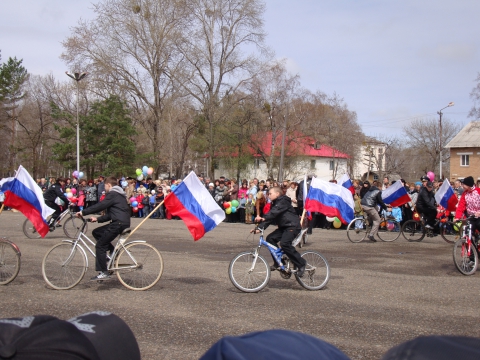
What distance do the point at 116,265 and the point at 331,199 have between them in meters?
5.82

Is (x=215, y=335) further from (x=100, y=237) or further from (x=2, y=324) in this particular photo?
(x=2, y=324)

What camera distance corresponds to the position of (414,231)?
17.2 meters

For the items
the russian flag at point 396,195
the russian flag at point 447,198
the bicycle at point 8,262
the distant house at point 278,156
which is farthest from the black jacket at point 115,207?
the distant house at point 278,156

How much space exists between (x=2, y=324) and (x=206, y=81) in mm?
45109

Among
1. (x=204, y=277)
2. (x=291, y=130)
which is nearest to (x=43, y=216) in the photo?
(x=204, y=277)

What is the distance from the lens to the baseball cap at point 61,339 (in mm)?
1641

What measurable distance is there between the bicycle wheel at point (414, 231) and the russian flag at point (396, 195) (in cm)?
112

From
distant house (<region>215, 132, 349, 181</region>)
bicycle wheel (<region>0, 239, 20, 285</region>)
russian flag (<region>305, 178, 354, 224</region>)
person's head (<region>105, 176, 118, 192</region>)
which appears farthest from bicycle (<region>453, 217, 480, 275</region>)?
distant house (<region>215, 132, 349, 181</region>)

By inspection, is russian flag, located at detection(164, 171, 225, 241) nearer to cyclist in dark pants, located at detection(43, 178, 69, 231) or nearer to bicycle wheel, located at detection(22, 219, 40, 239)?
cyclist in dark pants, located at detection(43, 178, 69, 231)

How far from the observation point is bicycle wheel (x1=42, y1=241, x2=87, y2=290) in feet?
29.7

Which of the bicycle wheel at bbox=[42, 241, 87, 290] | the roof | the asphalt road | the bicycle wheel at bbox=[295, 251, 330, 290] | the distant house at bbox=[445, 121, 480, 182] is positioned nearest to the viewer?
the asphalt road

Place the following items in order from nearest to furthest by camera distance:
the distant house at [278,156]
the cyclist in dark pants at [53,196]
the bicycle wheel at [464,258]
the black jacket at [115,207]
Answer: the black jacket at [115,207] < the bicycle wheel at [464,258] < the cyclist in dark pants at [53,196] < the distant house at [278,156]

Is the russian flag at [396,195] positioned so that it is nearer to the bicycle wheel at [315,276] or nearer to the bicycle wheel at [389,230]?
the bicycle wheel at [389,230]

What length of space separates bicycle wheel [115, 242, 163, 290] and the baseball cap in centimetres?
724
